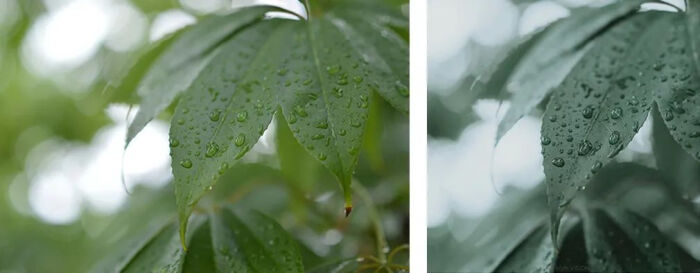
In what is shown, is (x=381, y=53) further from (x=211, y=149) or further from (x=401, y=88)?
(x=211, y=149)

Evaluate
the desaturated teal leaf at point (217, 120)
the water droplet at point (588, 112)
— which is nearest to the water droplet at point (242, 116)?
the desaturated teal leaf at point (217, 120)

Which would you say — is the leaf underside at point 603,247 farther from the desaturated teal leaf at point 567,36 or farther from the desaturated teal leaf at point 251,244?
the desaturated teal leaf at point 251,244

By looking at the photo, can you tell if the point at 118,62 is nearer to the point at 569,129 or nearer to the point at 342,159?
the point at 342,159

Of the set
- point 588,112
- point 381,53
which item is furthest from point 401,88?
point 588,112

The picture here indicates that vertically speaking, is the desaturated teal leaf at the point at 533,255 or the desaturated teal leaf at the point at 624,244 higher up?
the desaturated teal leaf at the point at 624,244

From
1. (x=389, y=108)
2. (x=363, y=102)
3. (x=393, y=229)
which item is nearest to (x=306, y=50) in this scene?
(x=363, y=102)

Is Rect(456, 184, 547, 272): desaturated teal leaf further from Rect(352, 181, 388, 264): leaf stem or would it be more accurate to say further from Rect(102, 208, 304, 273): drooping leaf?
Rect(102, 208, 304, 273): drooping leaf

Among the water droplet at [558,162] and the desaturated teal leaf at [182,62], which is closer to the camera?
the water droplet at [558,162]
